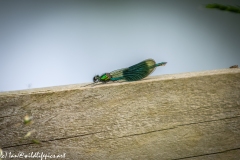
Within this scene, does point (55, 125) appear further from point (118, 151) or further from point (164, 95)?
point (164, 95)

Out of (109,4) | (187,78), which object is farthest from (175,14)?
(187,78)

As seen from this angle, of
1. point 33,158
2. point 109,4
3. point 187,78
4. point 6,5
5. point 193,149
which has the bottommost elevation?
point 193,149

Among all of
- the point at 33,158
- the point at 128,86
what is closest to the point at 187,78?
the point at 128,86

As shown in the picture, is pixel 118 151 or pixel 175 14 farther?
pixel 175 14

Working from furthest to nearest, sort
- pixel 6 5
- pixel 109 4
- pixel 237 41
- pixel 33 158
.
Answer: pixel 237 41, pixel 109 4, pixel 6 5, pixel 33 158

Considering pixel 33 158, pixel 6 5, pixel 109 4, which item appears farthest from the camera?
pixel 109 4

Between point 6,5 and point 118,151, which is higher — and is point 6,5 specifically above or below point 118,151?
above

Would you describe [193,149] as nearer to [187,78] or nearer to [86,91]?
[187,78]
